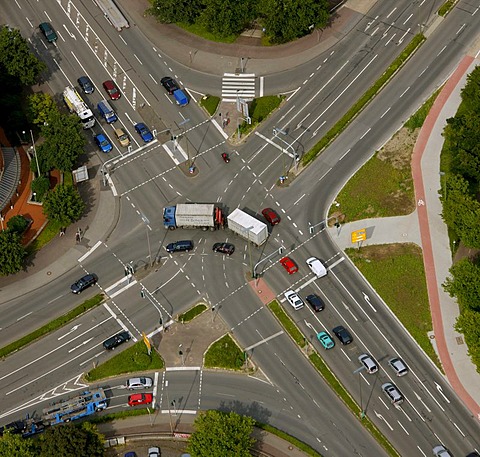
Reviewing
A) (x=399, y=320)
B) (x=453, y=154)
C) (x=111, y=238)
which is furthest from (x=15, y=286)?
(x=453, y=154)

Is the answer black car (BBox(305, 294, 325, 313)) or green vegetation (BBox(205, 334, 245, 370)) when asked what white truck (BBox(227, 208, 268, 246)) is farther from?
green vegetation (BBox(205, 334, 245, 370))

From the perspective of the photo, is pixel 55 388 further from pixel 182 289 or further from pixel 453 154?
pixel 453 154

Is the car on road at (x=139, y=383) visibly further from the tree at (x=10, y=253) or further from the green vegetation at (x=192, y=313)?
the tree at (x=10, y=253)

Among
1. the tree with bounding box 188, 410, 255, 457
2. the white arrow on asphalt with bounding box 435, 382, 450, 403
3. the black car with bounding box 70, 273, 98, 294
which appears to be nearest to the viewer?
the tree with bounding box 188, 410, 255, 457

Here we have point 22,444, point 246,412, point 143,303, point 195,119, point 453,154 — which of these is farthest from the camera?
point 195,119

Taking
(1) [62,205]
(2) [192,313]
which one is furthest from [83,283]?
(2) [192,313]

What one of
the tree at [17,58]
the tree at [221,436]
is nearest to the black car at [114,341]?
the tree at [221,436]

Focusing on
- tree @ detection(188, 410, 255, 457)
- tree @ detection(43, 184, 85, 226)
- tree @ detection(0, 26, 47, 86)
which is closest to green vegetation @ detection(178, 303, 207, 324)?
tree @ detection(188, 410, 255, 457)
